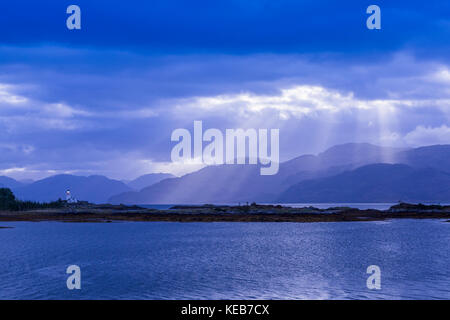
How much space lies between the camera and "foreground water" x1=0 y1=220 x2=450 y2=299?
1235 inches

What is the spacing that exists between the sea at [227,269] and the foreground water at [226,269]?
77mm

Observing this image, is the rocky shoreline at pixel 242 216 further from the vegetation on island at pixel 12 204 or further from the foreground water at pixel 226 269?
the foreground water at pixel 226 269

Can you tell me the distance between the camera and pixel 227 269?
41.5m

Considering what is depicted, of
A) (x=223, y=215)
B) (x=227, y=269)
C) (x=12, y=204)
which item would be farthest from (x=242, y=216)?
(x=227, y=269)

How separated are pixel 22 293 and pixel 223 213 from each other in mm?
115844

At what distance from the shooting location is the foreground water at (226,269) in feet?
103

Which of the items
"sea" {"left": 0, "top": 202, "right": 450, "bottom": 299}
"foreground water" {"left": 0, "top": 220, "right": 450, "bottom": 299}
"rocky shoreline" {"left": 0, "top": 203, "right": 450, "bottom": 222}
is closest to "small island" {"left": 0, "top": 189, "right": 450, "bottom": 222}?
"rocky shoreline" {"left": 0, "top": 203, "right": 450, "bottom": 222}

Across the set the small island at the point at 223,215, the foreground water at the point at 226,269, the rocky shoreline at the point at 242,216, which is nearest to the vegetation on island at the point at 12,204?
the small island at the point at 223,215

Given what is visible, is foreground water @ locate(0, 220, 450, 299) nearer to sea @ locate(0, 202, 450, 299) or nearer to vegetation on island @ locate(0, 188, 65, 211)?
sea @ locate(0, 202, 450, 299)

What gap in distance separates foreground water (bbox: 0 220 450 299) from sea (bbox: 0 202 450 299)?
0.25ft

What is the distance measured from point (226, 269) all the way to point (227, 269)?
99 mm

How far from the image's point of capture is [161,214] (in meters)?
142

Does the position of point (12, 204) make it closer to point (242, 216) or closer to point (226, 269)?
point (242, 216)
